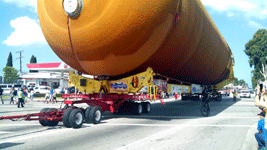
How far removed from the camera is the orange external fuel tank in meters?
8.31

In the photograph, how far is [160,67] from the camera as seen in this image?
11023 mm

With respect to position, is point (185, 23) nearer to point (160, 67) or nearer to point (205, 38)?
point (160, 67)

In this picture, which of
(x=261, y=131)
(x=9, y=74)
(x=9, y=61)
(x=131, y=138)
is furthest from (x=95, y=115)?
(x=9, y=61)

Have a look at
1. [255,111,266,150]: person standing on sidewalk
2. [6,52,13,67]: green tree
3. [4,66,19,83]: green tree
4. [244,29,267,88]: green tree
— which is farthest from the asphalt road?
[6,52,13,67]: green tree

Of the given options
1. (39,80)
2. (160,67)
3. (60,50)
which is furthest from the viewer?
(39,80)

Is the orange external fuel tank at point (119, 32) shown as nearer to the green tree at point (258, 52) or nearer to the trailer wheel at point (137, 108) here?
the trailer wheel at point (137, 108)

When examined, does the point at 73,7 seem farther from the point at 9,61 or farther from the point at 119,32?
the point at 9,61

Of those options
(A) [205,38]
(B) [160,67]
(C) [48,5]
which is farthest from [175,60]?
(C) [48,5]

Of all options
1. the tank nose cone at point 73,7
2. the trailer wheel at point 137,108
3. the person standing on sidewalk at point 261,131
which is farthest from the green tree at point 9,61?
the person standing on sidewalk at point 261,131

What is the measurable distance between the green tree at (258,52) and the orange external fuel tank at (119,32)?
41.6 m

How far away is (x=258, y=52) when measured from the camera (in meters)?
47.3

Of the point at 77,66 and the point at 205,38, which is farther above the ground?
the point at 205,38

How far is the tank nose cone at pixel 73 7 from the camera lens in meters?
8.26

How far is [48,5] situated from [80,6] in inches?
60.0
